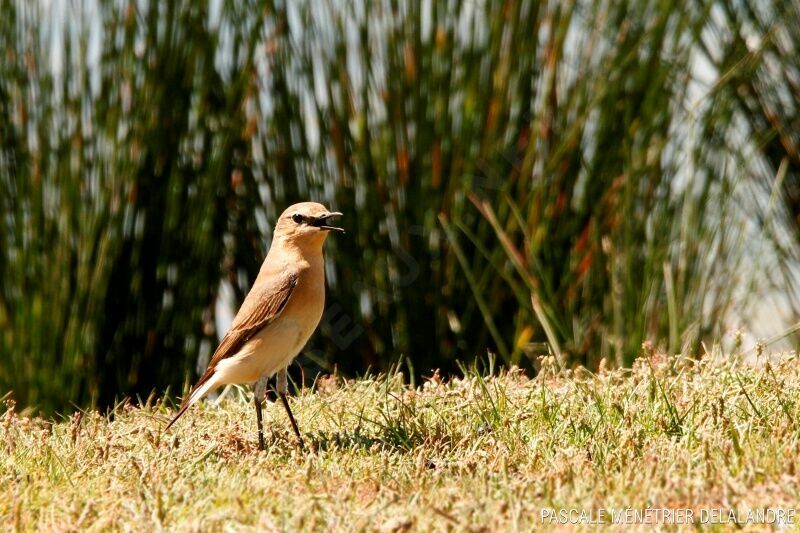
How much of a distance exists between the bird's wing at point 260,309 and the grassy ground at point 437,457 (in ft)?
0.93

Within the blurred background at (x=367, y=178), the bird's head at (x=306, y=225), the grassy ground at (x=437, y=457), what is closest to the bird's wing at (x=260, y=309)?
the bird's head at (x=306, y=225)

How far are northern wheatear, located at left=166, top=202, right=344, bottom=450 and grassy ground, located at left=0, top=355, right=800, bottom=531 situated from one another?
165mm

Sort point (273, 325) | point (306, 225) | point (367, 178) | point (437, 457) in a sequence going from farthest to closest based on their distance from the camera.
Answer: point (367, 178)
point (306, 225)
point (273, 325)
point (437, 457)

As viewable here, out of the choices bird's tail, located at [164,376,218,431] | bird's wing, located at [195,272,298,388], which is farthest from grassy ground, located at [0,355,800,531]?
bird's wing, located at [195,272,298,388]

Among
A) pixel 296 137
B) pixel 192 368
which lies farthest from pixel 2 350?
pixel 296 137

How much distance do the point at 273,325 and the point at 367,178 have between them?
2.06 metres

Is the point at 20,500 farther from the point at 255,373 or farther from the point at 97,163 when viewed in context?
the point at 97,163

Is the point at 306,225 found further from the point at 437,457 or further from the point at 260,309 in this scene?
the point at 437,457

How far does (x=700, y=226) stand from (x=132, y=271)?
2.78 m

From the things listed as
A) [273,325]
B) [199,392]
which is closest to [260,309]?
[273,325]

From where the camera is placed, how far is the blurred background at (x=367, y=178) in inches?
215

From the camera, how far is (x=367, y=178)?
5.71 m

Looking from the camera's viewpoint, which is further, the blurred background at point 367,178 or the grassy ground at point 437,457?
the blurred background at point 367,178

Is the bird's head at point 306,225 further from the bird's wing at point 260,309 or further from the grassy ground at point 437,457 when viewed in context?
the grassy ground at point 437,457
